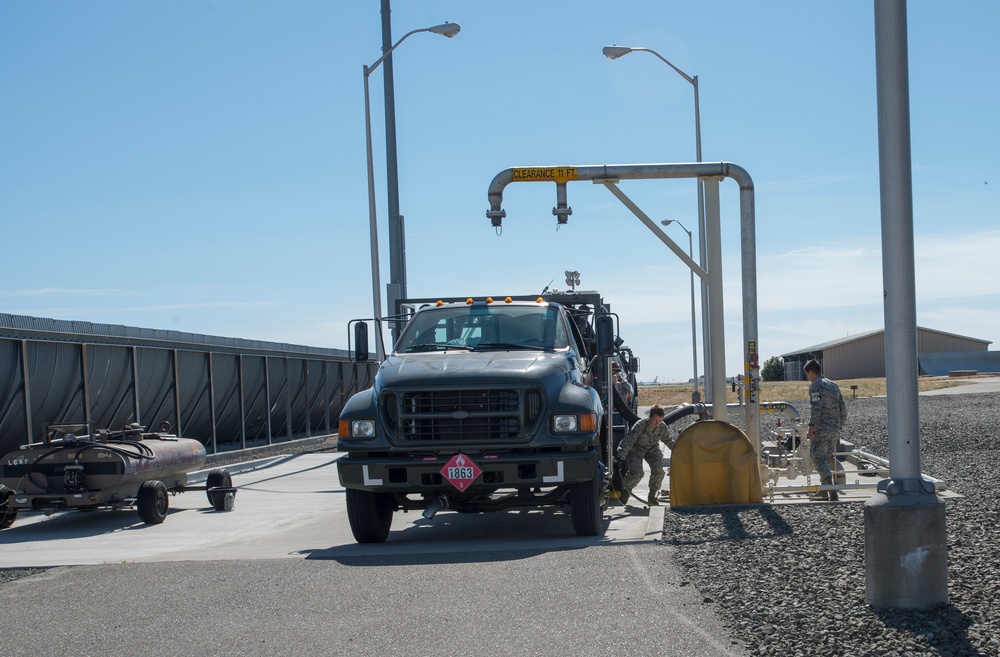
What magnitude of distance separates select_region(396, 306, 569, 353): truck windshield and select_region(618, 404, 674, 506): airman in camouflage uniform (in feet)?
6.13

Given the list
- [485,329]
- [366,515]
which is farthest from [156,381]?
[366,515]

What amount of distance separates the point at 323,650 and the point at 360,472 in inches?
165

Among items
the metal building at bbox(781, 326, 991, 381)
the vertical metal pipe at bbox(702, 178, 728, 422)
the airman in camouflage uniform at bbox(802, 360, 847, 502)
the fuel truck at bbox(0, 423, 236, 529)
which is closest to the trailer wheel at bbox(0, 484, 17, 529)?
the fuel truck at bbox(0, 423, 236, 529)

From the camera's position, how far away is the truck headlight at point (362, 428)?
10383 mm

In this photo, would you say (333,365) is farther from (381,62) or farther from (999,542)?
(999,542)

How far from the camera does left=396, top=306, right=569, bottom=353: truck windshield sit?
11.8 m

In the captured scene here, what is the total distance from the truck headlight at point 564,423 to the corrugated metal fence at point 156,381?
10947mm

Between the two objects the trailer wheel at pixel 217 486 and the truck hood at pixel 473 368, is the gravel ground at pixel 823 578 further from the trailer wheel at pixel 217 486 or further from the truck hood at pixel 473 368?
the trailer wheel at pixel 217 486

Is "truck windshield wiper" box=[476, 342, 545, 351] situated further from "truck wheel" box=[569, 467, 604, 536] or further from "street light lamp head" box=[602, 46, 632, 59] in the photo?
"street light lamp head" box=[602, 46, 632, 59]

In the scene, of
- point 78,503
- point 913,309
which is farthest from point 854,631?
point 78,503

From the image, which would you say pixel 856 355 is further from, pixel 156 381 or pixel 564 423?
pixel 564 423

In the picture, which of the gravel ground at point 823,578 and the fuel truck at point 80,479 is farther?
the fuel truck at point 80,479

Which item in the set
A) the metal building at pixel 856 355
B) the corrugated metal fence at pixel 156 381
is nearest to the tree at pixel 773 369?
the metal building at pixel 856 355

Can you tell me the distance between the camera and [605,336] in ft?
38.4
